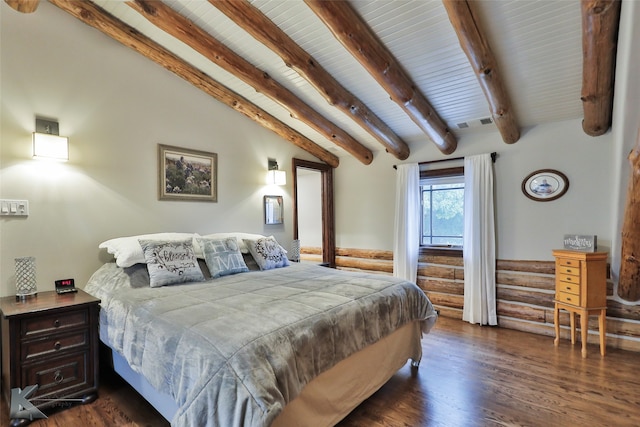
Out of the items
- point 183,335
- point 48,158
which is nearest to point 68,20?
point 48,158

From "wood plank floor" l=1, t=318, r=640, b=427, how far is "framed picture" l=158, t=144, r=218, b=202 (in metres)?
1.82

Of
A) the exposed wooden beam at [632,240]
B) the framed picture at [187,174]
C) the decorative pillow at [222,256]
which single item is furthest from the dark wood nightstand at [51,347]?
the exposed wooden beam at [632,240]

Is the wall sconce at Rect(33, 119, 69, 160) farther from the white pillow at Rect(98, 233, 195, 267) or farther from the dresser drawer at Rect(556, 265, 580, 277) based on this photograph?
the dresser drawer at Rect(556, 265, 580, 277)

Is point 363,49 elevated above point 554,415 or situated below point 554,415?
above

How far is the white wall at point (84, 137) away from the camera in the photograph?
247 centimetres

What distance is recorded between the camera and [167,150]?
133 inches

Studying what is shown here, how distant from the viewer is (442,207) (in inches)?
175

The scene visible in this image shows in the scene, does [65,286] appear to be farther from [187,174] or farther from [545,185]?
[545,185]

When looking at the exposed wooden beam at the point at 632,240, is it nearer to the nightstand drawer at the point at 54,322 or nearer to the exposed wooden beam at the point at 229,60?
the exposed wooden beam at the point at 229,60

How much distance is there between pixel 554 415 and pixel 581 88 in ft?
8.72

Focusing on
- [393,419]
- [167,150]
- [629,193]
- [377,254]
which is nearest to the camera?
[393,419]

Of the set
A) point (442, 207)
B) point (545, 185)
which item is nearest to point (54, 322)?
point (442, 207)

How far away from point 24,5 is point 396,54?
2999mm

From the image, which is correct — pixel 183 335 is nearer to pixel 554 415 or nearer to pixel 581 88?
pixel 554 415
